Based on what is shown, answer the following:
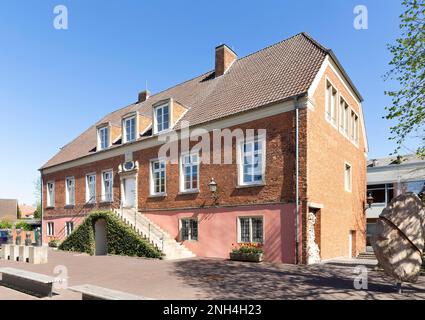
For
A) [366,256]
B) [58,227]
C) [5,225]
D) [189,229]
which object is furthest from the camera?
[5,225]

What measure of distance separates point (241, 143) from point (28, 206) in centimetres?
9737

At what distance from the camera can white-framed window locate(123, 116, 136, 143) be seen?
22797 millimetres

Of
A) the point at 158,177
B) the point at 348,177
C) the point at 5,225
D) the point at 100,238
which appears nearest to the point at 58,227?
the point at 100,238

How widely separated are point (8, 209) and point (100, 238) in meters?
64.1

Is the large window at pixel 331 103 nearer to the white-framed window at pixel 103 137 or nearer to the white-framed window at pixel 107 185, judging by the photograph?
the white-framed window at pixel 107 185

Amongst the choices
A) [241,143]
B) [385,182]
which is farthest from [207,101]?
[385,182]

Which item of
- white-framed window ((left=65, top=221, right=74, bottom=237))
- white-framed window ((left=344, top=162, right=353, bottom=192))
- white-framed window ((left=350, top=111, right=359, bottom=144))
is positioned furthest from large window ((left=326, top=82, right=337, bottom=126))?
white-framed window ((left=65, top=221, right=74, bottom=237))

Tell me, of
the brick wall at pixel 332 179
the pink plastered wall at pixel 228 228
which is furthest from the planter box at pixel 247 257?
the brick wall at pixel 332 179

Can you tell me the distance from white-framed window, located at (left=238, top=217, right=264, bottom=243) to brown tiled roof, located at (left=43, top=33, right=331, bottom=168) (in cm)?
527

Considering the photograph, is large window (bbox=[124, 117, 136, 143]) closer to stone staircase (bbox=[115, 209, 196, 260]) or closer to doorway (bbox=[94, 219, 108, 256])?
stone staircase (bbox=[115, 209, 196, 260])

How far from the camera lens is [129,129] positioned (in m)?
23.2

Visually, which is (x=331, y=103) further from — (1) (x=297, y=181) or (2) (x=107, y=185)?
(2) (x=107, y=185)

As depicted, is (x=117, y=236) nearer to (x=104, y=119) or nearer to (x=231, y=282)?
(x=231, y=282)

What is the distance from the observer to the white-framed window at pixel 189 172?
1806 cm
